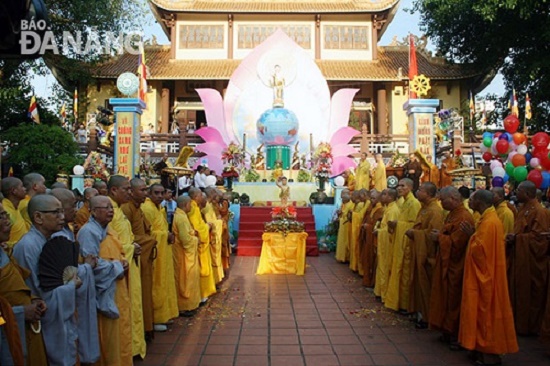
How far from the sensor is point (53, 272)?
9.93ft

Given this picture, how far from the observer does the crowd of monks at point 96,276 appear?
2.79m

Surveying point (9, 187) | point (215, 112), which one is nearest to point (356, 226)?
point (9, 187)

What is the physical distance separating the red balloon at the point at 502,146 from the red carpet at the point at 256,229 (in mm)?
4567

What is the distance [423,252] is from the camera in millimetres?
5645

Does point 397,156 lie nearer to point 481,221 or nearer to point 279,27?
point 279,27

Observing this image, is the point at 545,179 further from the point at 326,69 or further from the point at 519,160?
the point at 326,69

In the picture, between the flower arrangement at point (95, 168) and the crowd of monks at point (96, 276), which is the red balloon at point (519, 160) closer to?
the crowd of monks at point (96, 276)

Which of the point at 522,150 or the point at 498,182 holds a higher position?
the point at 522,150

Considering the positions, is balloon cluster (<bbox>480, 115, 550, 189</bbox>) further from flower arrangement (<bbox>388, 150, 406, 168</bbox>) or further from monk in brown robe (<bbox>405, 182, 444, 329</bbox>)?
flower arrangement (<bbox>388, 150, 406, 168</bbox>)

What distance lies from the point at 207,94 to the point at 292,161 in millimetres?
5070

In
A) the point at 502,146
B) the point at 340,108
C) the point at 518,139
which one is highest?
the point at 340,108

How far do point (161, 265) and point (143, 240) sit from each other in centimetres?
62

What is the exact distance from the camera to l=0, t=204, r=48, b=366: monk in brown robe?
2.57 m

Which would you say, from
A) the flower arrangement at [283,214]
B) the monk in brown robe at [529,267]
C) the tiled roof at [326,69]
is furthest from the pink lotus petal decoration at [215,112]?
the monk in brown robe at [529,267]
